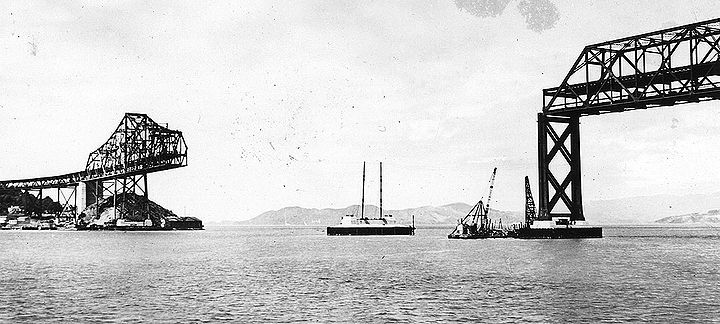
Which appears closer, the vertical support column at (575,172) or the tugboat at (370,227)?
the vertical support column at (575,172)

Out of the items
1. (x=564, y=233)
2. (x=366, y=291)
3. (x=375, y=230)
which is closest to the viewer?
(x=366, y=291)

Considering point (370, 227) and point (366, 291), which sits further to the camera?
point (370, 227)

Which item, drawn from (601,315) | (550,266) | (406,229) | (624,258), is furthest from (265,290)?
(406,229)

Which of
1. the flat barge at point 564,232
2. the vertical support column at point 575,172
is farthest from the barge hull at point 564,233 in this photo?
the vertical support column at point 575,172

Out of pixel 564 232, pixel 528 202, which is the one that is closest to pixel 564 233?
pixel 564 232

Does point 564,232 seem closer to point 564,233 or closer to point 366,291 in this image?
point 564,233

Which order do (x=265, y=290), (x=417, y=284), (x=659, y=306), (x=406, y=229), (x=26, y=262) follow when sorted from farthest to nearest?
1. (x=406, y=229)
2. (x=26, y=262)
3. (x=417, y=284)
4. (x=265, y=290)
5. (x=659, y=306)

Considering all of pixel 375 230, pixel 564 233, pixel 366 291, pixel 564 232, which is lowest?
pixel 366 291

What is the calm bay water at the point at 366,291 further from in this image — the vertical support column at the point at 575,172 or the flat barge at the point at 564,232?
the vertical support column at the point at 575,172

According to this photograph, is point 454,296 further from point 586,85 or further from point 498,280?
point 586,85

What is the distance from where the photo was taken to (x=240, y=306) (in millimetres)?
41625

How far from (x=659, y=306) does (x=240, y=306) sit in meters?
22.1

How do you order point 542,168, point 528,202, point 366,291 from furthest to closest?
point 528,202
point 542,168
point 366,291

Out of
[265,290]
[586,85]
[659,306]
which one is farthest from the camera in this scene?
[586,85]
